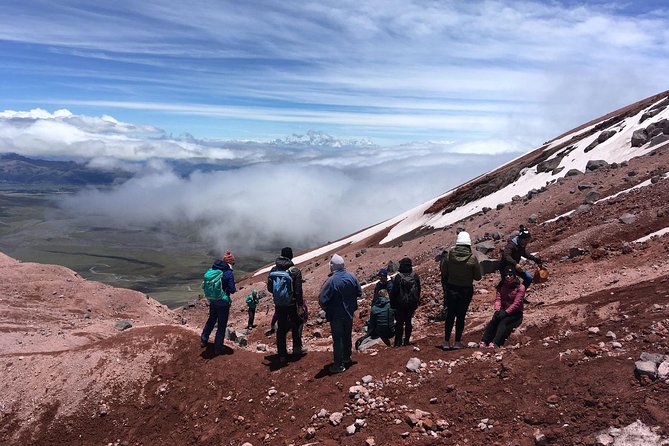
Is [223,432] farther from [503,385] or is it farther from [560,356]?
[560,356]

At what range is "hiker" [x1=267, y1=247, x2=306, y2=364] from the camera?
1142 centimetres

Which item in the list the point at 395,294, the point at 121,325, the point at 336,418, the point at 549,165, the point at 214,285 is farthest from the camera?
the point at 549,165

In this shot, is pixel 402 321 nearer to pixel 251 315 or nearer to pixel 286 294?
pixel 286 294

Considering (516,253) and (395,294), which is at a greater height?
(516,253)

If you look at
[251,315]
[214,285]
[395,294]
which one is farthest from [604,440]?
[251,315]

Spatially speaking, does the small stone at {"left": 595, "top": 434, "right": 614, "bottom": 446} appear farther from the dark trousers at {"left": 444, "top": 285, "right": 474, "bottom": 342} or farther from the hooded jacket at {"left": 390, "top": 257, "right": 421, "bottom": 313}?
the hooded jacket at {"left": 390, "top": 257, "right": 421, "bottom": 313}

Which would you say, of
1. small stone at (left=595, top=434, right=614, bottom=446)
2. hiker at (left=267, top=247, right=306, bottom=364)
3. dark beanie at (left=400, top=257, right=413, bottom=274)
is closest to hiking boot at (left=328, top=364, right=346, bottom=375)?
hiker at (left=267, top=247, right=306, bottom=364)

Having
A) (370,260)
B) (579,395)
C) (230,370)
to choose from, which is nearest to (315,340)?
(230,370)

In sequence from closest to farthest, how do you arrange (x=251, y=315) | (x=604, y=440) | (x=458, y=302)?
(x=604, y=440)
(x=458, y=302)
(x=251, y=315)

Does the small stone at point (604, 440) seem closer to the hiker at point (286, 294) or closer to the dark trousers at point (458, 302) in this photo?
the dark trousers at point (458, 302)

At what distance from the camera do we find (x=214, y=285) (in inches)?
500

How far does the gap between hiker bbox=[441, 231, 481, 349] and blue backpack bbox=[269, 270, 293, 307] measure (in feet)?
12.1

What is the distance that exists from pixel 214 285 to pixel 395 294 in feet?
15.8

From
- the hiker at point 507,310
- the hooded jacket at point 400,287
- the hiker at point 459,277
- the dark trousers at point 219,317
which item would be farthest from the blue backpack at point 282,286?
the hiker at point 507,310
